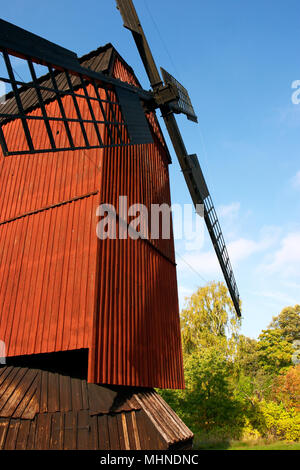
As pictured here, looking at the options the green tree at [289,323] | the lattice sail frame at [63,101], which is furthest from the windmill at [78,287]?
the green tree at [289,323]

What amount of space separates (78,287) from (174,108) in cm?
927

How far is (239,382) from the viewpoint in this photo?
25.1 metres

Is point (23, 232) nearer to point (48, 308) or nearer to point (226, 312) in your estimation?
point (48, 308)

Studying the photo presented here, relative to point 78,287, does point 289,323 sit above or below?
above

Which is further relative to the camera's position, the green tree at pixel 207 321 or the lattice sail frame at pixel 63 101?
the green tree at pixel 207 321

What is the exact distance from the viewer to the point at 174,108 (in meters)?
13.7

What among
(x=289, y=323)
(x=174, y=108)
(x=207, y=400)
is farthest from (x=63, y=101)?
(x=289, y=323)

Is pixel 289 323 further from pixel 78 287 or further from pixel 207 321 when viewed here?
pixel 78 287

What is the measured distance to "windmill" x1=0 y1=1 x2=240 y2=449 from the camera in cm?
739

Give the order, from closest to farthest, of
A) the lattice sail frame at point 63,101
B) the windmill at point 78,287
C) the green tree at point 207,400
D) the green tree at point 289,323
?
the lattice sail frame at point 63,101
the windmill at point 78,287
the green tree at point 207,400
the green tree at point 289,323

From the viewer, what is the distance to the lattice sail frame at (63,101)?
18.0 feet

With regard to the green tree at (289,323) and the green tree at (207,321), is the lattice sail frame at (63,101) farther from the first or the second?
the green tree at (289,323)

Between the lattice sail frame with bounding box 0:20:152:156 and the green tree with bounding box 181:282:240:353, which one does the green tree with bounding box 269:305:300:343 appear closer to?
the green tree with bounding box 181:282:240:353

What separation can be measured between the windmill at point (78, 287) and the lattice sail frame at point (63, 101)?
41 mm
